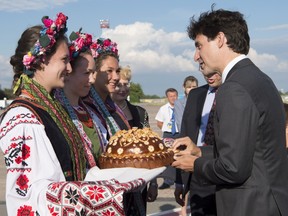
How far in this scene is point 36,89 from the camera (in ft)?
8.87

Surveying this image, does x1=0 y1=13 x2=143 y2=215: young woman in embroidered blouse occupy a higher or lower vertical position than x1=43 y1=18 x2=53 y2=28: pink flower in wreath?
lower

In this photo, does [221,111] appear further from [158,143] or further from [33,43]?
[33,43]

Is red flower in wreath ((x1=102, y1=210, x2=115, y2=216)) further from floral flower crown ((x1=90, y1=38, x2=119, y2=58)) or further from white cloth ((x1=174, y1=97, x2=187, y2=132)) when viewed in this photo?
white cloth ((x1=174, y1=97, x2=187, y2=132))

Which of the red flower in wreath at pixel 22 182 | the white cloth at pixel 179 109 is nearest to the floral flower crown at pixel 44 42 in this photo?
the red flower in wreath at pixel 22 182

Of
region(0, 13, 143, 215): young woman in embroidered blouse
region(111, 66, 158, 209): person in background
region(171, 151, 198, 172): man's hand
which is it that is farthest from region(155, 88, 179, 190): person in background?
region(0, 13, 143, 215): young woman in embroidered blouse

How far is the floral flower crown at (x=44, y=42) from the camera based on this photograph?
2.71 metres

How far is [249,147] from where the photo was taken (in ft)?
8.32

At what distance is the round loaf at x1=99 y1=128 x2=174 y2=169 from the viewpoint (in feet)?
9.12

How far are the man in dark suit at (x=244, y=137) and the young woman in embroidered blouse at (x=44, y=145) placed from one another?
1.70 ft

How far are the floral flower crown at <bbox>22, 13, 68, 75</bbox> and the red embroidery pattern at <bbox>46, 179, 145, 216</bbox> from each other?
2.49 ft

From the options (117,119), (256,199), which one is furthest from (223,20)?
(117,119)

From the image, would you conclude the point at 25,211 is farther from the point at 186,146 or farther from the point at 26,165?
the point at 186,146

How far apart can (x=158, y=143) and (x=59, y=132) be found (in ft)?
2.07

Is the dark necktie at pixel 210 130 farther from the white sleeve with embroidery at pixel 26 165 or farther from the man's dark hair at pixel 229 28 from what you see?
the white sleeve with embroidery at pixel 26 165
